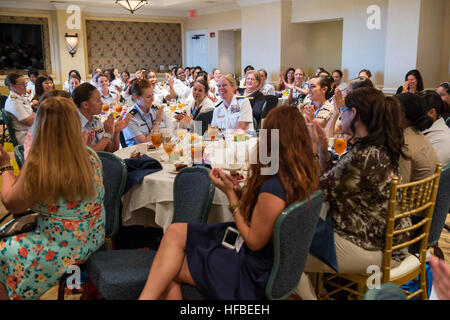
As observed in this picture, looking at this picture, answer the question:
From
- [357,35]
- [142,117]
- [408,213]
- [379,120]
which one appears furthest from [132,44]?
[408,213]

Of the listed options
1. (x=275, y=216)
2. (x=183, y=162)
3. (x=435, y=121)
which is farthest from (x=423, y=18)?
(x=275, y=216)

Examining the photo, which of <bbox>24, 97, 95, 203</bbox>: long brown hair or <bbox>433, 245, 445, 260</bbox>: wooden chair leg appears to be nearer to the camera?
<bbox>24, 97, 95, 203</bbox>: long brown hair

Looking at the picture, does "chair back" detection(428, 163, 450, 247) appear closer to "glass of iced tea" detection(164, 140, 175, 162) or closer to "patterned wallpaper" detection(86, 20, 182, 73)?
"glass of iced tea" detection(164, 140, 175, 162)

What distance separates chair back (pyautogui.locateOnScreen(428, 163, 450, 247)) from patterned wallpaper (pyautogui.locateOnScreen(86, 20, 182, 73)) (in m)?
12.8

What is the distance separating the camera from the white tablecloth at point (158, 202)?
2.65 meters

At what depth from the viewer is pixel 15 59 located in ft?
41.5

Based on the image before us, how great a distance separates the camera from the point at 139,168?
2914 millimetres

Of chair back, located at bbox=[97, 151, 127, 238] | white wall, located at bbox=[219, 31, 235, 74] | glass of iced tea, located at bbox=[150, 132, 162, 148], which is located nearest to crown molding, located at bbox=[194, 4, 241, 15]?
white wall, located at bbox=[219, 31, 235, 74]

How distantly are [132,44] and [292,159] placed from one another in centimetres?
1339

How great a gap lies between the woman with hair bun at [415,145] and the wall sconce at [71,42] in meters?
11.7

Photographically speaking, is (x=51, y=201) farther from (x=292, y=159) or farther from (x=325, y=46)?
(x=325, y=46)

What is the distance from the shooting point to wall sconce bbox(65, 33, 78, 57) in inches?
495

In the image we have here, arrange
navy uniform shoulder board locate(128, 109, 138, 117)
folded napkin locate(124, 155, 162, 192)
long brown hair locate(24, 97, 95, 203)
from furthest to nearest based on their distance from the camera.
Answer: navy uniform shoulder board locate(128, 109, 138, 117) < folded napkin locate(124, 155, 162, 192) < long brown hair locate(24, 97, 95, 203)
